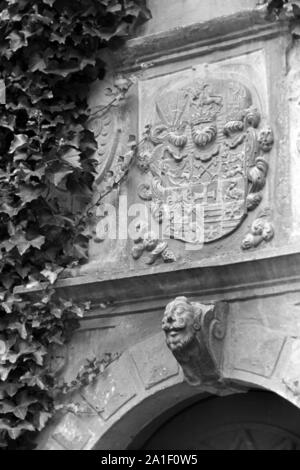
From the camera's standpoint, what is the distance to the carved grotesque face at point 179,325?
20.0 ft

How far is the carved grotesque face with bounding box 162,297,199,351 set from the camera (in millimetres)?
6109

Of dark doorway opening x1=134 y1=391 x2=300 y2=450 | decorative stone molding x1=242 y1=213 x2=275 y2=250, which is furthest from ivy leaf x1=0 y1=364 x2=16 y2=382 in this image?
decorative stone molding x1=242 y1=213 x2=275 y2=250

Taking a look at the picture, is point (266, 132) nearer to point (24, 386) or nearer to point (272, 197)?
point (272, 197)

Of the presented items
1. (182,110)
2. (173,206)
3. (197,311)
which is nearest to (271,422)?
(197,311)

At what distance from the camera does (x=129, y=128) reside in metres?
6.93

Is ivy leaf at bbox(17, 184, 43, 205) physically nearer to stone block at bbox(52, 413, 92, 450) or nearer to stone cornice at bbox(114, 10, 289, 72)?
stone cornice at bbox(114, 10, 289, 72)

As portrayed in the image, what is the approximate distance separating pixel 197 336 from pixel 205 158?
0.93 m

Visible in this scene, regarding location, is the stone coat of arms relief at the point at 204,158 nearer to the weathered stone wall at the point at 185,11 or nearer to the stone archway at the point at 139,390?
the weathered stone wall at the point at 185,11

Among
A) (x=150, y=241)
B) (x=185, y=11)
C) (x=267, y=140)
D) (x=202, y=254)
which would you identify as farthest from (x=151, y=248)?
(x=185, y=11)

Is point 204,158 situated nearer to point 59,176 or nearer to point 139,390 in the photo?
point 59,176

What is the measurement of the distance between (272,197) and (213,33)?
94cm

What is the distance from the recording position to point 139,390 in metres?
6.44

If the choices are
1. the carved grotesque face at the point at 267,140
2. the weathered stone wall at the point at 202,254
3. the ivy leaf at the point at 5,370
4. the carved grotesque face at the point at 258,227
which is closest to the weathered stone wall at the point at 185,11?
the weathered stone wall at the point at 202,254

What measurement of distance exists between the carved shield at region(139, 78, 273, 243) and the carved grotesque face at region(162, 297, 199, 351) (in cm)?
46
